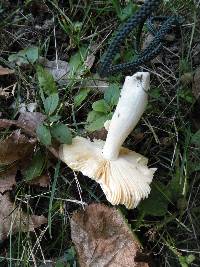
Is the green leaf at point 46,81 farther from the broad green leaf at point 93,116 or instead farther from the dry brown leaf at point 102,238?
the dry brown leaf at point 102,238

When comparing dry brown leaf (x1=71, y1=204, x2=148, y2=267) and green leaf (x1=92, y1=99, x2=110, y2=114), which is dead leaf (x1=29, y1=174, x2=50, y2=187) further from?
green leaf (x1=92, y1=99, x2=110, y2=114)

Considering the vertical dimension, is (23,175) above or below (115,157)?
below

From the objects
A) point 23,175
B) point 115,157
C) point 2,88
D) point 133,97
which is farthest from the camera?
point 2,88

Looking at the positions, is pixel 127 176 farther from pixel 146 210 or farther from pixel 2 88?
pixel 2 88

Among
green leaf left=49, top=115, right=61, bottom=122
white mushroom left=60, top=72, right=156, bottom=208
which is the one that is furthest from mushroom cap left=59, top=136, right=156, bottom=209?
green leaf left=49, top=115, right=61, bottom=122

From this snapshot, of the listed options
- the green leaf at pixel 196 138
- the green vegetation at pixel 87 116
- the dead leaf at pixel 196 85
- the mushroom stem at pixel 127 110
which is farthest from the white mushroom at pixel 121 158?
the dead leaf at pixel 196 85

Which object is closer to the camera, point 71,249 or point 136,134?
point 71,249

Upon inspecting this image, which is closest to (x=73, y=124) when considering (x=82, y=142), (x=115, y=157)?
(x=82, y=142)
